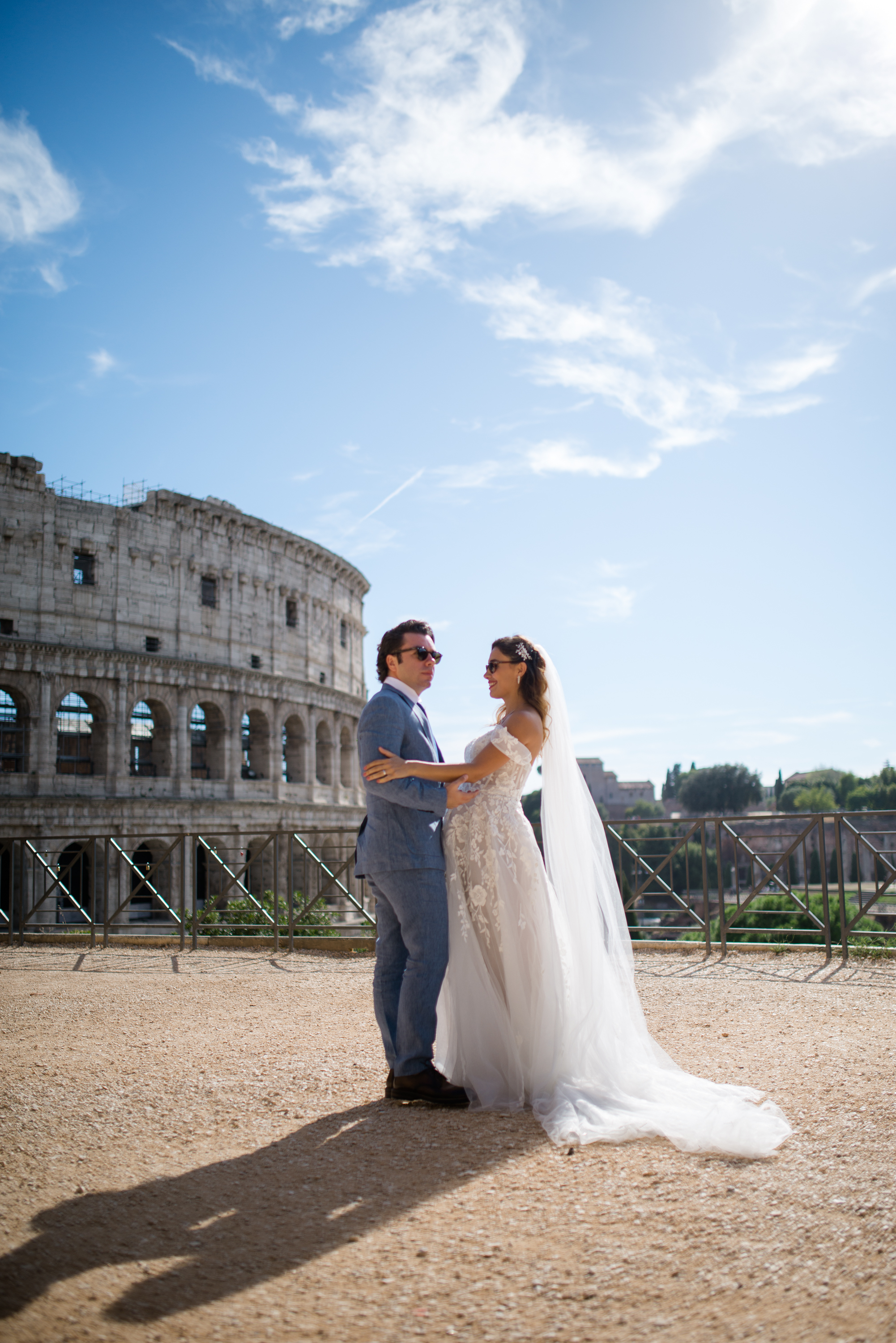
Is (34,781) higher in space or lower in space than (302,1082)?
higher

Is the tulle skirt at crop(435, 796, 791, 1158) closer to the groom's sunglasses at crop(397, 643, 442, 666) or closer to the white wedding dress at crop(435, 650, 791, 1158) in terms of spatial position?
the white wedding dress at crop(435, 650, 791, 1158)

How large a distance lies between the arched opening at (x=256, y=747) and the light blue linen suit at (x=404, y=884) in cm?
3097

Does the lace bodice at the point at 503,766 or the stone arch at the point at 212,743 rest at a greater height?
the stone arch at the point at 212,743

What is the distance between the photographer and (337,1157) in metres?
3.08

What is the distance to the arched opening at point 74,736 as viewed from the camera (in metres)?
31.6

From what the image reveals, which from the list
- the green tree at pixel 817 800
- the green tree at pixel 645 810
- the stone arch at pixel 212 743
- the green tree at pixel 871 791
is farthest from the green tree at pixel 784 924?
the green tree at pixel 645 810

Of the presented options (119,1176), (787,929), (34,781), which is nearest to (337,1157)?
(119,1176)

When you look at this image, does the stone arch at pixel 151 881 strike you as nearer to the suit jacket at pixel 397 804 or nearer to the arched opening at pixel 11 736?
the arched opening at pixel 11 736

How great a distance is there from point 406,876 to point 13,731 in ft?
92.4

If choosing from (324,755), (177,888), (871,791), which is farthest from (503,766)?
(871,791)

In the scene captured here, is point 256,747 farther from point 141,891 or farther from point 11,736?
point 11,736

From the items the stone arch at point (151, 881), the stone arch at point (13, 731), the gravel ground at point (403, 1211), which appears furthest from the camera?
the stone arch at point (151, 881)

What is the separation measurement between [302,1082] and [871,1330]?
276cm

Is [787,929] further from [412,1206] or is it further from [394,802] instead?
[412,1206]
